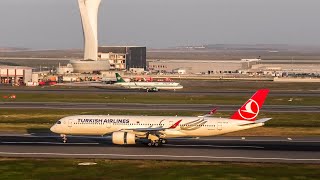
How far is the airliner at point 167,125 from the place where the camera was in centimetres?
6350

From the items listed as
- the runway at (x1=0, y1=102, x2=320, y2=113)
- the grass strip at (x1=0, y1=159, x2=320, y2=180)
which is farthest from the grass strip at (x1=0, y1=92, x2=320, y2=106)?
the grass strip at (x1=0, y1=159, x2=320, y2=180)

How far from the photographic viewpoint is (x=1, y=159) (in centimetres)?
5566

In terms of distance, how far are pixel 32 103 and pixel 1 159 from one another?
55663 mm

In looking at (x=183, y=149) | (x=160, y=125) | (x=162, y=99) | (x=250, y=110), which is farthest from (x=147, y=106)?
(x=183, y=149)

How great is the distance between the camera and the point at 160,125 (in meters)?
64.3

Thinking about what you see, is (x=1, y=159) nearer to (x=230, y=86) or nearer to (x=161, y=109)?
(x=161, y=109)

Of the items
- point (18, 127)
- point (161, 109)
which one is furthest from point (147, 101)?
point (18, 127)

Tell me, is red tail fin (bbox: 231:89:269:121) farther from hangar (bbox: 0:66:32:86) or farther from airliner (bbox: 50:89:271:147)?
hangar (bbox: 0:66:32:86)

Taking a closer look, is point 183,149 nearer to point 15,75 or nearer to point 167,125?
point 167,125

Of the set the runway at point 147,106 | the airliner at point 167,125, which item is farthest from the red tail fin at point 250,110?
the runway at point 147,106

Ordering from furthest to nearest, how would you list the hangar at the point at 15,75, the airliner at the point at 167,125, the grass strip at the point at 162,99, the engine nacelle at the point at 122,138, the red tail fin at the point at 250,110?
the hangar at the point at 15,75 → the grass strip at the point at 162,99 → the red tail fin at the point at 250,110 → the airliner at the point at 167,125 → the engine nacelle at the point at 122,138

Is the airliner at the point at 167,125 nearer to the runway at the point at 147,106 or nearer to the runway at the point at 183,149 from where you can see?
the runway at the point at 183,149

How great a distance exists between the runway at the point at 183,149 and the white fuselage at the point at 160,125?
58.0 inches

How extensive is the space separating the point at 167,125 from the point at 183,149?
12.6 feet
